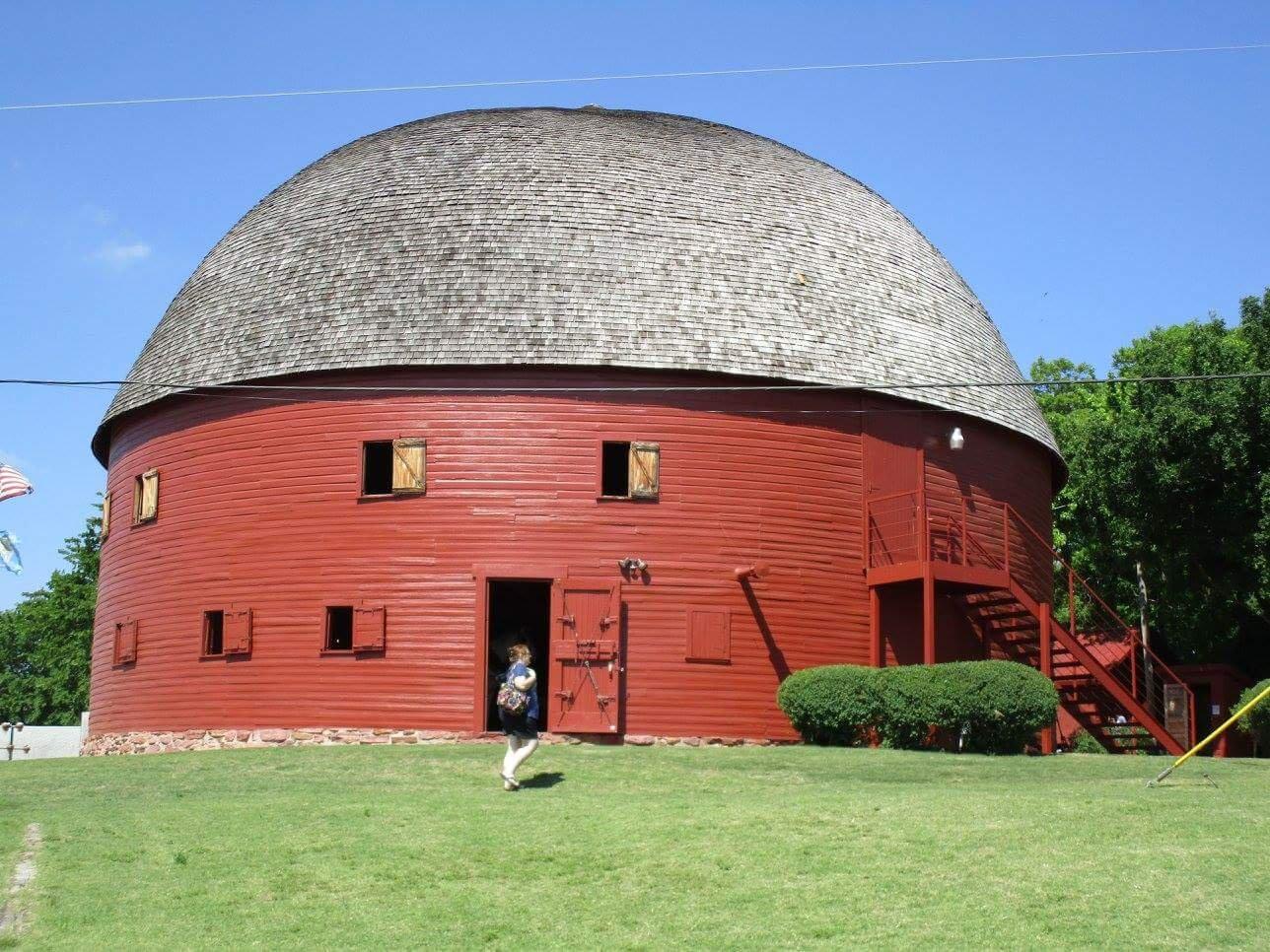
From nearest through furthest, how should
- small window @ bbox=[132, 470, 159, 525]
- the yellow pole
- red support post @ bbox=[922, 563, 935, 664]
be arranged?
the yellow pole < red support post @ bbox=[922, 563, 935, 664] < small window @ bbox=[132, 470, 159, 525]

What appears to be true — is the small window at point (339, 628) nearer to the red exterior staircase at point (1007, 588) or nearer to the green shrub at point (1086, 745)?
the red exterior staircase at point (1007, 588)

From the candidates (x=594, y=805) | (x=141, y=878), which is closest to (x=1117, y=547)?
(x=594, y=805)

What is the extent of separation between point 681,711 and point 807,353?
5.45 metres

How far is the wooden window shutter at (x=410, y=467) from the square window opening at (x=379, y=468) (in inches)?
22.9

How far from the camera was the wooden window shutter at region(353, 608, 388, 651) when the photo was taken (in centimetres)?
2269

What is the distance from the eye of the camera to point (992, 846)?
13203mm

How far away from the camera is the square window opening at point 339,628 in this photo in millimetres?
23141

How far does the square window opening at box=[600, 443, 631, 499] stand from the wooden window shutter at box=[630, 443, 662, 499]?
0.48ft

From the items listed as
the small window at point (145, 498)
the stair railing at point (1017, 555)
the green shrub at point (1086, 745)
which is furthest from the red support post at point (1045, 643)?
the small window at point (145, 498)

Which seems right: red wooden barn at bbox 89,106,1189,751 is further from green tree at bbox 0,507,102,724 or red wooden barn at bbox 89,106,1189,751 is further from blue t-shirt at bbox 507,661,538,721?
green tree at bbox 0,507,102,724

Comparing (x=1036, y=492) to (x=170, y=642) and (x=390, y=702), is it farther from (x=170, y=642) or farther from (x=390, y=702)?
(x=170, y=642)

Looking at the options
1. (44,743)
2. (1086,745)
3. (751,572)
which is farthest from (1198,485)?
(44,743)

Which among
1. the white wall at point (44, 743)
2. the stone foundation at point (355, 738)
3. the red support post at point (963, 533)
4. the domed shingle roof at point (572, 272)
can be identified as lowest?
the white wall at point (44, 743)

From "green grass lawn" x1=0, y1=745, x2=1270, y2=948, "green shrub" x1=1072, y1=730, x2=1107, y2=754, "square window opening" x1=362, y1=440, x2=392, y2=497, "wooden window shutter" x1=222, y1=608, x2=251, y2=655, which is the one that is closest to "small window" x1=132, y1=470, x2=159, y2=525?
"wooden window shutter" x1=222, y1=608, x2=251, y2=655
